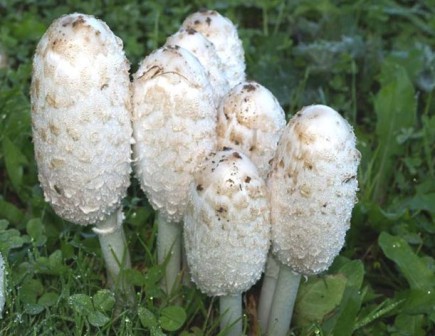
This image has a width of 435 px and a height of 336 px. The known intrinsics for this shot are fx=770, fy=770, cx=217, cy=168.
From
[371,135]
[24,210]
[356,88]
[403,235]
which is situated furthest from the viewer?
[356,88]

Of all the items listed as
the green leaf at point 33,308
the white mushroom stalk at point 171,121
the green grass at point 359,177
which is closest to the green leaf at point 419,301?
the green grass at point 359,177

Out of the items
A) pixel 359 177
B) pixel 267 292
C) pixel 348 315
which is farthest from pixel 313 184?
pixel 359 177

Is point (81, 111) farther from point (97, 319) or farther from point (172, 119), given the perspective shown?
point (97, 319)

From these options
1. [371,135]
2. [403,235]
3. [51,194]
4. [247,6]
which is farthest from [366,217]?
[247,6]

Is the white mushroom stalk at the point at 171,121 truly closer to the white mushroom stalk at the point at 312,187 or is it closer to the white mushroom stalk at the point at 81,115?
the white mushroom stalk at the point at 81,115

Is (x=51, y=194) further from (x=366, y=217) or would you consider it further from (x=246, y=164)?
(x=366, y=217)

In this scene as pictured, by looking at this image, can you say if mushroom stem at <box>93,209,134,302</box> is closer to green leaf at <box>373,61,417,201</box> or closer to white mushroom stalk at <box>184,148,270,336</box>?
white mushroom stalk at <box>184,148,270,336</box>

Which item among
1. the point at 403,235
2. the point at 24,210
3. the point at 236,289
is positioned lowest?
the point at 24,210
